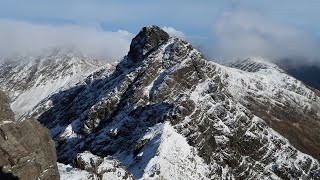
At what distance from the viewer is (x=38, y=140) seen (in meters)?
63.2

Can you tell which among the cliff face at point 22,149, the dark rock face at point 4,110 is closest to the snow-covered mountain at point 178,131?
the cliff face at point 22,149

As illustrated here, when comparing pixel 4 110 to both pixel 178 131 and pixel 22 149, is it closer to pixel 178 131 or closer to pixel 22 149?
pixel 22 149

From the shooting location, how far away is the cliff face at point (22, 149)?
61.0 m

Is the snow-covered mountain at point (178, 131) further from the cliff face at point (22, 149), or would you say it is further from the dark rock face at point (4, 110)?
the dark rock face at point (4, 110)

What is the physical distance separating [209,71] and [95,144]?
4076 cm

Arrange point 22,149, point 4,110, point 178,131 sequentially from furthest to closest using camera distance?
point 178,131 → point 4,110 → point 22,149

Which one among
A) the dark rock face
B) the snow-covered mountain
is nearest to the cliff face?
→ the dark rock face

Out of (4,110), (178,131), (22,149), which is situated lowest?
(178,131)

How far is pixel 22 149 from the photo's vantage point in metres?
61.8

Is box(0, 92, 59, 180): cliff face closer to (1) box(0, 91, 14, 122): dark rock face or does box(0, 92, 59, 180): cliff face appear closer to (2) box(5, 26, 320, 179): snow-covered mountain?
(1) box(0, 91, 14, 122): dark rock face

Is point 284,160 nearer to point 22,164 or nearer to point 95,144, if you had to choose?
point 95,144

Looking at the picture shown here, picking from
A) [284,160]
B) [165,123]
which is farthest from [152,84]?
[284,160]

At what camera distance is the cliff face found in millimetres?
61034

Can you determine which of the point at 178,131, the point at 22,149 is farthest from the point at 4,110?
the point at 178,131
